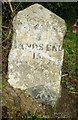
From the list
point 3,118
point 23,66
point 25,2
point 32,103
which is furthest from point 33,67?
point 25,2

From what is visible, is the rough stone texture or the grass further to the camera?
the grass

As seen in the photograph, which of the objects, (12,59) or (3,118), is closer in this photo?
(3,118)

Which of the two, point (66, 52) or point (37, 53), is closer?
point (37, 53)

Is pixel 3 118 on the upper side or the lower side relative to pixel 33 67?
lower

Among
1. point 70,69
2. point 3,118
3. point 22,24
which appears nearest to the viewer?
point 3,118

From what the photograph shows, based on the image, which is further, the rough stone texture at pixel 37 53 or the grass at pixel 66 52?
the grass at pixel 66 52

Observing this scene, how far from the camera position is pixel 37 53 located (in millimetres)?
6027

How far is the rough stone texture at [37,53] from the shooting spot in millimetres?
5977

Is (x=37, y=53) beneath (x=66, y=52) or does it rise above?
above

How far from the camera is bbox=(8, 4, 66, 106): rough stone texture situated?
19.6 ft

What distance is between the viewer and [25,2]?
762 centimetres

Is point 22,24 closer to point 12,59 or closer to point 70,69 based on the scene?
point 12,59

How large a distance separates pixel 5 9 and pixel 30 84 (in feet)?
5.35

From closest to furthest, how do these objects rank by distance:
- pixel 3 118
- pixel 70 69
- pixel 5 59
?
1. pixel 3 118
2. pixel 5 59
3. pixel 70 69
